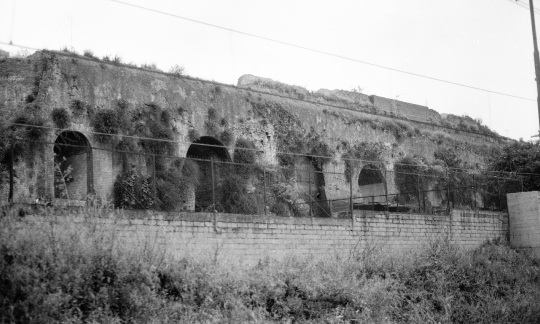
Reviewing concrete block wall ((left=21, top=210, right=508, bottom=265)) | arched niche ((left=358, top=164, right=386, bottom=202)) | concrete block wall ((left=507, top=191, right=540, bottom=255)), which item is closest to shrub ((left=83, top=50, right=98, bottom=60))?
concrete block wall ((left=21, top=210, right=508, bottom=265))

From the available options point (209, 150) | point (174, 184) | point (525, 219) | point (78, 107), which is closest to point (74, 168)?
point (78, 107)

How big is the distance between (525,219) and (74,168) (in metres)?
13.1

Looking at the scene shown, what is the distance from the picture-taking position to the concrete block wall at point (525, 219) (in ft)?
66.4

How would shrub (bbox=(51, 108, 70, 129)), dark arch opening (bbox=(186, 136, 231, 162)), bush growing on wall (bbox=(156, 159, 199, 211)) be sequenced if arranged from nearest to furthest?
shrub (bbox=(51, 108, 70, 129)) < bush growing on wall (bbox=(156, 159, 199, 211)) < dark arch opening (bbox=(186, 136, 231, 162))

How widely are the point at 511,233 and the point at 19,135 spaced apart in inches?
564

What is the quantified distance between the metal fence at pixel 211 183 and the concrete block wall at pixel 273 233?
583 millimetres

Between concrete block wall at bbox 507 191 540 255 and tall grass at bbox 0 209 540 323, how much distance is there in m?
3.30

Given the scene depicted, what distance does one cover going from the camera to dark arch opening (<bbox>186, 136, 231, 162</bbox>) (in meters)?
21.0

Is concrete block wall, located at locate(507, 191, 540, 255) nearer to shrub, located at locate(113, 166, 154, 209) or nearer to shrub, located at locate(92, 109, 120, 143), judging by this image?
shrub, located at locate(113, 166, 154, 209)

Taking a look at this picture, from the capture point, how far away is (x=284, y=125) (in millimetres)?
23078

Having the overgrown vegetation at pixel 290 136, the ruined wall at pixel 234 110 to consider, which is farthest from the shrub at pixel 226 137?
the overgrown vegetation at pixel 290 136

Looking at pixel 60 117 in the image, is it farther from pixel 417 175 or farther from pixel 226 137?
pixel 417 175

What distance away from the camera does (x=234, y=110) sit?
21734 millimetres

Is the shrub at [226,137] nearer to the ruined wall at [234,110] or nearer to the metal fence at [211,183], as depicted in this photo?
the ruined wall at [234,110]
